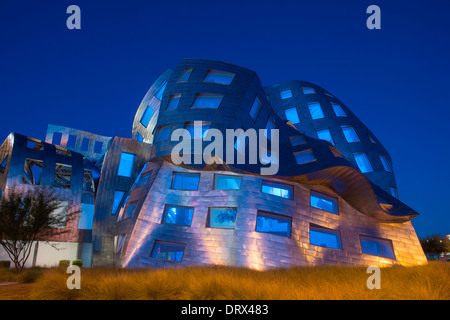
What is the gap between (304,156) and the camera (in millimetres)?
23547

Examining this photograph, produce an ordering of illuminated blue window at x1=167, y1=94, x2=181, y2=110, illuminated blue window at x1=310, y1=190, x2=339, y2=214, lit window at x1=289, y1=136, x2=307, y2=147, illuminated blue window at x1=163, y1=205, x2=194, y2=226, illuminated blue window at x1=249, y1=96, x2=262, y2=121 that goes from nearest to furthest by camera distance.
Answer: illuminated blue window at x1=163, y1=205, x2=194, y2=226
illuminated blue window at x1=310, y1=190, x2=339, y2=214
illuminated blue window at x1=167, y1=94, x2=181, y2=110
illuminated blue window at x1=249, y1=96, x2=262, y2=121
lit window at x1=289, y1=136, x2=307, y2=147

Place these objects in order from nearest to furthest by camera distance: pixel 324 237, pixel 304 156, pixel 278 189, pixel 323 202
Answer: pixel 324 237 → pixel 278 189 → pixel 323 202 → pixel 304 156

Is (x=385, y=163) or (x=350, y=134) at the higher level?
(x=350, y=134)

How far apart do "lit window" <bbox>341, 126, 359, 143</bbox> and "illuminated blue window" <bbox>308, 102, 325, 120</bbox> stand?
2.52 meters

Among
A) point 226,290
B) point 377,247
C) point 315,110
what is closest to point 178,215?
point 226,290

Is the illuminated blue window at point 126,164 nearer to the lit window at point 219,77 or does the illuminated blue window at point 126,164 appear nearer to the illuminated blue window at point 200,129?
the illuminated blue window at point 200,129

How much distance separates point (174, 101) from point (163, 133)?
266 cm

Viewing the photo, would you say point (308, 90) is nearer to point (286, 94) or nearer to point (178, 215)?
point (286, 94)

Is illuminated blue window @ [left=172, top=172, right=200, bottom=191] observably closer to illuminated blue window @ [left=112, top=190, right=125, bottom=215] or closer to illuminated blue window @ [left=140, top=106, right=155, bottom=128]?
illuminated blue window @ [left=112, top=190, right=125, bottom=215]

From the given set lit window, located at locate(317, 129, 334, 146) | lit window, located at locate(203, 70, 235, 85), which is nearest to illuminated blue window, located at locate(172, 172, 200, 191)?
lit window, located at locate(203, 70, 235, 85)

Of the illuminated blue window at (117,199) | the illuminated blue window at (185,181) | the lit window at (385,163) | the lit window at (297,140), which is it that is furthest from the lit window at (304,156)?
the illuminated blue window at (117,199)

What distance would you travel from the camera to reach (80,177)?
29.7 m

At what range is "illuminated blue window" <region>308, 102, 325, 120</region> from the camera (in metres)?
32.8
